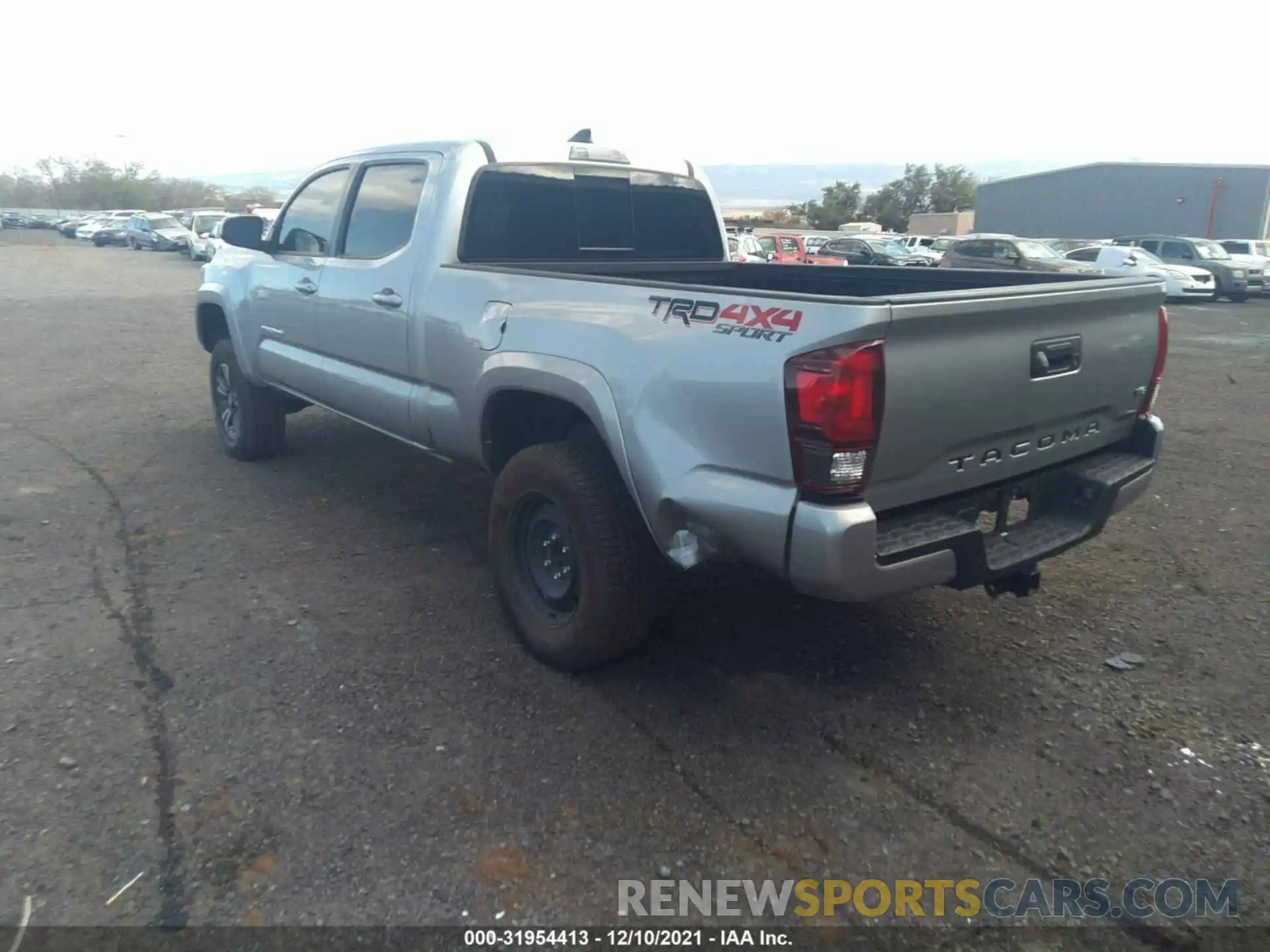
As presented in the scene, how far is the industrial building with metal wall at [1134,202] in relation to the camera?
41.6 meters

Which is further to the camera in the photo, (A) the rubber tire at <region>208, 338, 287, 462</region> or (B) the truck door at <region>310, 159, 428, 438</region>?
(A) the rubber tire at <region>208, 338, 287, 462</region>

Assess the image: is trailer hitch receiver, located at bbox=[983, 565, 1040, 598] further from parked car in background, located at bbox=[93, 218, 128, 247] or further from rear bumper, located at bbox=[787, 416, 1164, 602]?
parked car in background, located at bbox=[93, 218, 128, 247]

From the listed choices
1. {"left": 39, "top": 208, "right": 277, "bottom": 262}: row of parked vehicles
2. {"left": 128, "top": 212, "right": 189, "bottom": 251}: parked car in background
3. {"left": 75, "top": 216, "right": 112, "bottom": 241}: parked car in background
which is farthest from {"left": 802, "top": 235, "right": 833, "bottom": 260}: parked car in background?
{"left": 75, "top": 216, "right": 112, "bottom": 241}: parked car in background

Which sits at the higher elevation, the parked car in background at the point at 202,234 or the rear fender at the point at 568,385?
the rear fender at the point at 568,385

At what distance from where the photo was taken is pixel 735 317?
301 centimetres

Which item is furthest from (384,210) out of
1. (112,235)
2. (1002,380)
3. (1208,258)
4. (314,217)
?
(112,235)

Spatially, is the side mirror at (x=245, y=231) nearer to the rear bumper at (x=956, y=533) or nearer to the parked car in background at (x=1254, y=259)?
the rear bumper at (x=956, y=533)

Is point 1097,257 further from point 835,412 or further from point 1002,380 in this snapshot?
point 835,412

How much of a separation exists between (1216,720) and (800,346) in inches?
86.3

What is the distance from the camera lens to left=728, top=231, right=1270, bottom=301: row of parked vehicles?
22078 mm

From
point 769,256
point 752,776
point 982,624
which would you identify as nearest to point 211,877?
point 752,776

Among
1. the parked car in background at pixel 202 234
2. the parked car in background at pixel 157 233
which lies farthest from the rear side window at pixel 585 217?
the parked car in background at pixel 157 233

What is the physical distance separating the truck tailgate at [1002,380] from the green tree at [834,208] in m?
61.2

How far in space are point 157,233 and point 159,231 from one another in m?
0.13
